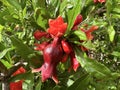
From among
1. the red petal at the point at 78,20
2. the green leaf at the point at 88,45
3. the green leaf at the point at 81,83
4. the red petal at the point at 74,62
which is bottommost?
the green leaf at the point at 81,83

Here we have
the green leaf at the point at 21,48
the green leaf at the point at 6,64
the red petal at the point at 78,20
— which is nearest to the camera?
the green leaf at the point at 21,48

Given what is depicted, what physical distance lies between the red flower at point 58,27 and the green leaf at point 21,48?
0.34 ft

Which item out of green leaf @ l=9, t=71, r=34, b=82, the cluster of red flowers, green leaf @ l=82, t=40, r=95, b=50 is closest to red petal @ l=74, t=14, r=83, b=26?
the cluster of red flowers

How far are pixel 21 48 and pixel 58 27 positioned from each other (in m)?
0.15

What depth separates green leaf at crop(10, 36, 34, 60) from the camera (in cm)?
127

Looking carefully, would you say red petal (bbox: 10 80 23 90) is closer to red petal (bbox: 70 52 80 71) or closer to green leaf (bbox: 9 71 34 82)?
green leaf (bbox: 9 71 34 82)

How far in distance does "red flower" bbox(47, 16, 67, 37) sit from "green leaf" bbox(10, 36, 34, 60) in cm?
10

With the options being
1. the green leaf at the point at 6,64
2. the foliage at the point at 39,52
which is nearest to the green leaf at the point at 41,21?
the foliage at the point at 39,52

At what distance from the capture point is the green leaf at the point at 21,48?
49.9 inches

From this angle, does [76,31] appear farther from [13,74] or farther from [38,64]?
[13,74]

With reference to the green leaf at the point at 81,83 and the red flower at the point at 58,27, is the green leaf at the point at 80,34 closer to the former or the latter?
the red flower at the point at 58,27

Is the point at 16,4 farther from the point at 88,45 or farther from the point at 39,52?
the point at 88,45

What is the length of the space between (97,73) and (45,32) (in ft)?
0.84

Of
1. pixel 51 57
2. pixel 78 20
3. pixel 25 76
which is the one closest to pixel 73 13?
pixel 78 20
